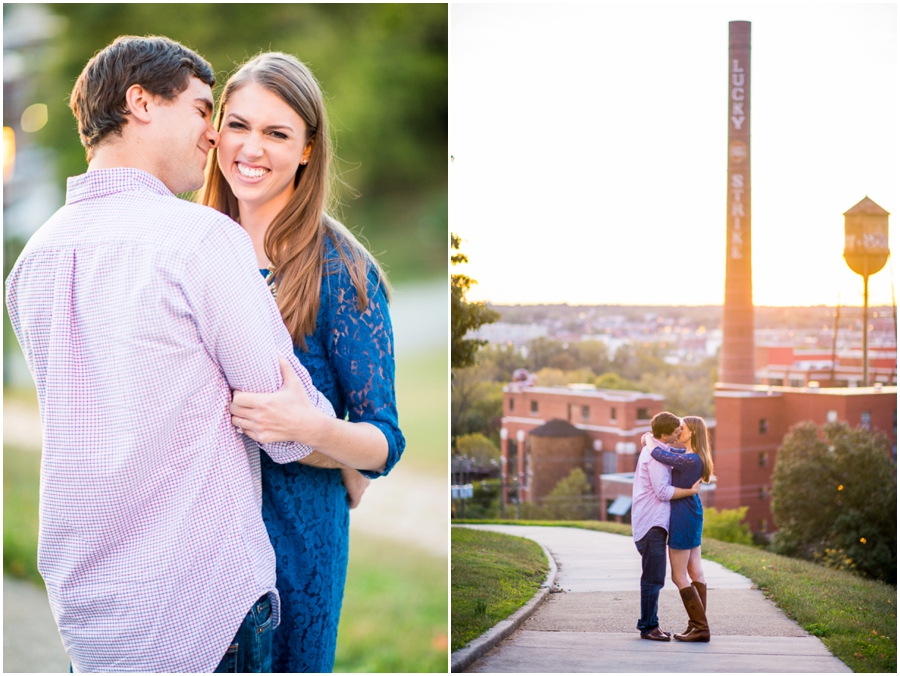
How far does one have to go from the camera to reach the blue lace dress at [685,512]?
7.72ft

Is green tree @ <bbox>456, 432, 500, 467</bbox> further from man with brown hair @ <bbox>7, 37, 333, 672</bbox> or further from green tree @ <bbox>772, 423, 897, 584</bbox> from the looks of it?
man with brown hair @ <bbox>7, 37, 333, 672</bbox>

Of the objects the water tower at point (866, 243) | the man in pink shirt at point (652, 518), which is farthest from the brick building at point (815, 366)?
the man in pink shirt at point (652, 518)

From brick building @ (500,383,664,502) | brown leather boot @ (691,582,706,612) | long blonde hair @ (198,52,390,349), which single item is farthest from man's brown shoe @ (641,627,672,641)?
long blonde hair @ (198,52,390,349)

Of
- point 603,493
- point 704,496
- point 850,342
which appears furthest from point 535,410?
point 850,342

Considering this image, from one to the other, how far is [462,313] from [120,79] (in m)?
1.50

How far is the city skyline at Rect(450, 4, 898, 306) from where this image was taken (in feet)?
8.46

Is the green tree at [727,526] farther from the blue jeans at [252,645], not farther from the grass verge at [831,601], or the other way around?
the blue jeans at [252,645]

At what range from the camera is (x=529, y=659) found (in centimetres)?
246

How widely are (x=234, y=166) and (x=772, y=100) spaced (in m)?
1.90

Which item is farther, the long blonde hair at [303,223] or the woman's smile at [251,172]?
the woman's smile at [251,172]

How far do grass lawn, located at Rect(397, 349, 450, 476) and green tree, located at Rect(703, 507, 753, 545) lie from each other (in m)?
2.45

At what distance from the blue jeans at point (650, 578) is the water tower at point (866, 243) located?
36.1 inches

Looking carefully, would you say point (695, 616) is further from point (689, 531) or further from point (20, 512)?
point (20, 512)

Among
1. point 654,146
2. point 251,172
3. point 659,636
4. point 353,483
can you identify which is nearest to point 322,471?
point 353,483
